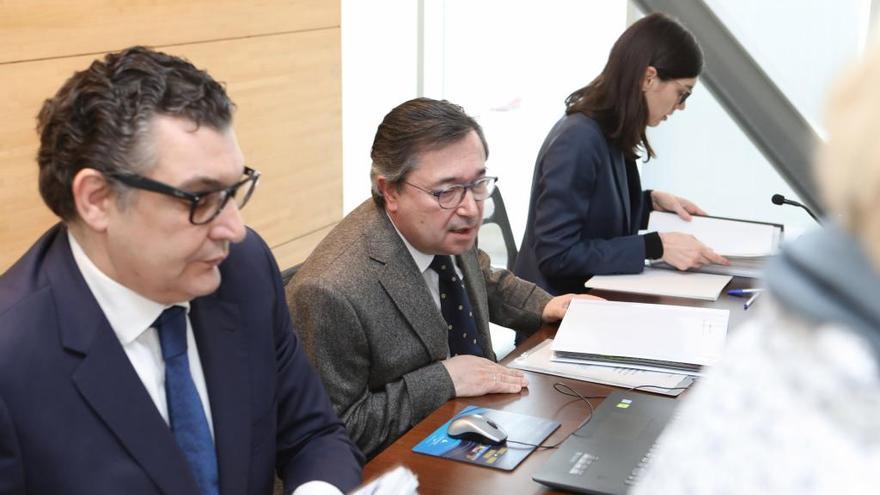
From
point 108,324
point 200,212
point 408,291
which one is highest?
point 200,212

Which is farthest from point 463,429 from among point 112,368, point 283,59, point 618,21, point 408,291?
point 618,21

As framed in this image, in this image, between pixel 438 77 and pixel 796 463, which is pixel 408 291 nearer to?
pixel 796 463

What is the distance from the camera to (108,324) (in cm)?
155

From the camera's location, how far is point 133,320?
1.58 m

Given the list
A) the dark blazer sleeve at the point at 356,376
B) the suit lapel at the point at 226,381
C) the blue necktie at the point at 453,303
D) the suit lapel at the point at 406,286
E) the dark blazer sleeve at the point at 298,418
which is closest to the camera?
the suit lapel at the point at 226,381

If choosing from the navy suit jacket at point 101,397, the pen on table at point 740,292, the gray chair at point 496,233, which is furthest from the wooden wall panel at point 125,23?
the pen on table at point 740,292

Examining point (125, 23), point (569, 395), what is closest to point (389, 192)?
point (569, 395)

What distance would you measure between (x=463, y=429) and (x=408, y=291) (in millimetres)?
434

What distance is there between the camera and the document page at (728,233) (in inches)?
124

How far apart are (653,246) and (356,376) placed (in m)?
1.23

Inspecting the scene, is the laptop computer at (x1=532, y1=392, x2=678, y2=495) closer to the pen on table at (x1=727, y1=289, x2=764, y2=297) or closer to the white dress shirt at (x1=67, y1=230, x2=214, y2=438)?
the white dress shirt at (x1=67, y1=230, x2=214, y2=438)

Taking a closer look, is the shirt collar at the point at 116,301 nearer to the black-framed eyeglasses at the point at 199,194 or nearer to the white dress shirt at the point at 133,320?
the white dress shirt at the point at 133,320

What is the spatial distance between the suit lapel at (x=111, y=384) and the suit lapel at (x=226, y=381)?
11cm

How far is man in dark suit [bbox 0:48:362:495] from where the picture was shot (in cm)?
149
